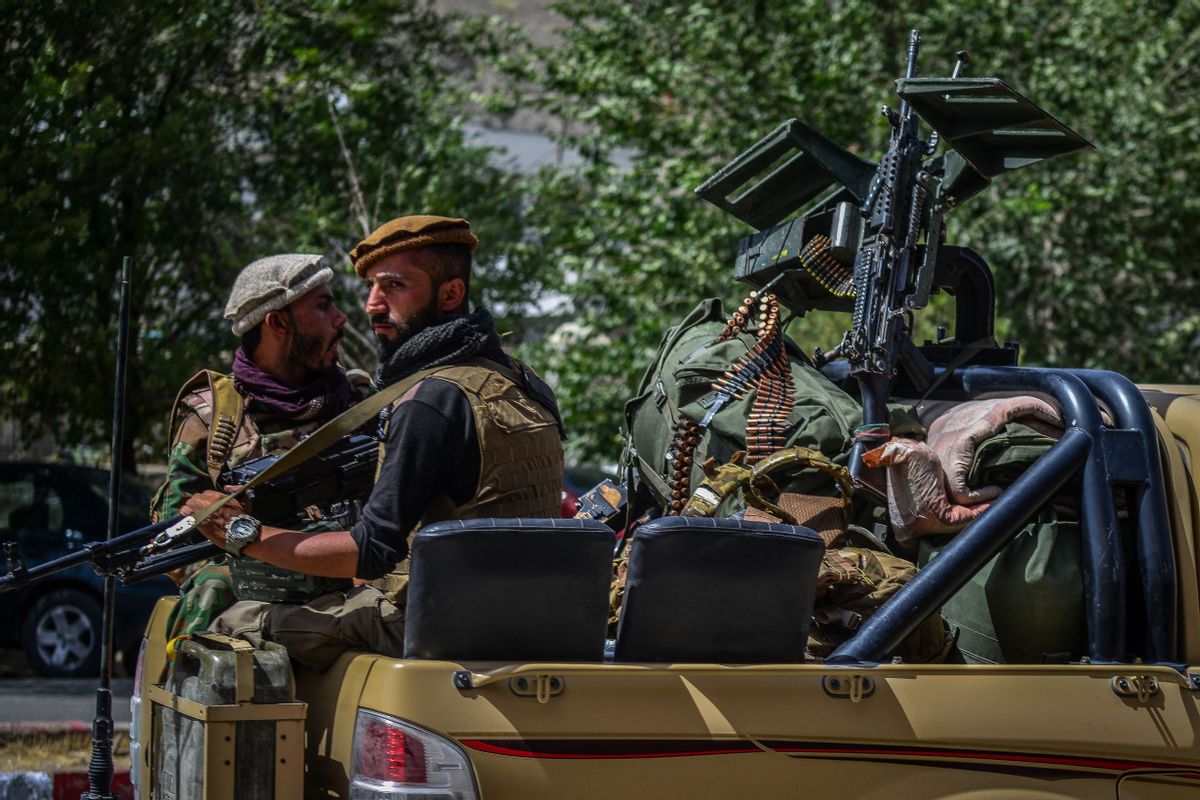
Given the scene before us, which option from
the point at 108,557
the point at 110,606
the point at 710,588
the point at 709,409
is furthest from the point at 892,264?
the point at 110,606

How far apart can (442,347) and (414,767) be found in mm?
Result: 1129

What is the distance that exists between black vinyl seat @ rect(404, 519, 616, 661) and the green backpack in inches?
40.3

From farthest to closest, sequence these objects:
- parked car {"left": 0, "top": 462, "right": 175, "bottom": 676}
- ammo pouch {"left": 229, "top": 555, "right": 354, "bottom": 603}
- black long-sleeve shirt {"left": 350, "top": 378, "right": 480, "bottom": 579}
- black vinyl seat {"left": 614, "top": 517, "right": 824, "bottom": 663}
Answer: parked car {"left": 0, "top": 462, "right": 175, "bottom": 676}
ammo pouch {"left": 229, "top": 555, "right": 354, "bottom": 603}
black long-sleeve shirt {"left": 350, "top": 378, "right": 480, "bottom": 579}
black vinyl seat {"left": 614, "top": 517, "right": 824, "bottom": 663}

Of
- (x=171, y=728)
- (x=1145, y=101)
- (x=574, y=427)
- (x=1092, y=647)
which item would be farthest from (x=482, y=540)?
(x=1145, y=101)

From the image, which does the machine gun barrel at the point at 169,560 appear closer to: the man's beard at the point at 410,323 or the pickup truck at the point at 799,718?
the pickup truck at the point at 799,718

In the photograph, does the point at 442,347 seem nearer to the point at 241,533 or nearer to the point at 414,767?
the point at 241,533

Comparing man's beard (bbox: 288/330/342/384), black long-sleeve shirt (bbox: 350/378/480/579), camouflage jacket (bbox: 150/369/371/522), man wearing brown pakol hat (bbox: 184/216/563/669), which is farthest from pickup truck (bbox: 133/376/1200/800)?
man's beard (bbox: 288/330/342/384)

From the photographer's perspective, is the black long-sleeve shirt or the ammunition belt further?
the ammunition belt

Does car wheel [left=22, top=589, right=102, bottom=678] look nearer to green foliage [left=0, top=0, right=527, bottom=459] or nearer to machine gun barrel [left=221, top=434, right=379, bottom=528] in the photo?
green foliage [left=0, top=0, right=527, bottom=459]

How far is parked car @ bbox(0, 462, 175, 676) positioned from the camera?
37.2 feet

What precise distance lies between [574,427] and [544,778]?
967cm

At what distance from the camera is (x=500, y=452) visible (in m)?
3.54

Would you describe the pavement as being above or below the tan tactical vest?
below

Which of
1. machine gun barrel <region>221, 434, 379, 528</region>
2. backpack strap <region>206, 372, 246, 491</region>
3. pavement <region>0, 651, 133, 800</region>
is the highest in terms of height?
backpack strap <region>206, 372, 246, 491</region>
